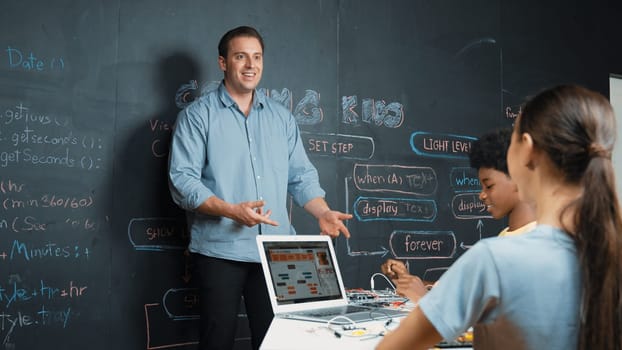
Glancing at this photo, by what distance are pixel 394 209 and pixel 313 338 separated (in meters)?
2.53

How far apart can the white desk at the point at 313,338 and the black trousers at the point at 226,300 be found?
0.93 m

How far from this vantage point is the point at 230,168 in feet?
9.61

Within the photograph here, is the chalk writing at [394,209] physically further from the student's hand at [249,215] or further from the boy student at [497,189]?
the boy student at [497,189]

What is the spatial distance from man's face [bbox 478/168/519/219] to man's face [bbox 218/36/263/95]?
3.93 ft

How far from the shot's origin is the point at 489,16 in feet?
15.3

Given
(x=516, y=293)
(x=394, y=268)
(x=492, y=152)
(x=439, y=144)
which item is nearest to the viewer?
(x=516, y=293)

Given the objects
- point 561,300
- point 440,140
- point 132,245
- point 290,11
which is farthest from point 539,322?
point 440,140

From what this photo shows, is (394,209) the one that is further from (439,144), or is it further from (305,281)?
(305,281)

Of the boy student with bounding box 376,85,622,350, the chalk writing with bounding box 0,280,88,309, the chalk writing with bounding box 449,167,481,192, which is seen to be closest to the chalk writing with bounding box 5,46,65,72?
the chalk writing with bounding box 0,280,88,309

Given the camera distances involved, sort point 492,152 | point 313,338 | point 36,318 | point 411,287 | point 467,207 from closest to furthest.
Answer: point 313,338
point 411,287
point 492,152
point 36,318
point 467,207

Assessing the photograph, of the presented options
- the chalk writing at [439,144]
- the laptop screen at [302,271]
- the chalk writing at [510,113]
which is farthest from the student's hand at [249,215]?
the chalk writing at [510,113]

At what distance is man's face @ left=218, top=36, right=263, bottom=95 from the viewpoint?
3000 mm

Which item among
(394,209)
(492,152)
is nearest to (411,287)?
(492,152)

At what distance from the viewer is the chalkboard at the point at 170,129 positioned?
9.53 ft
